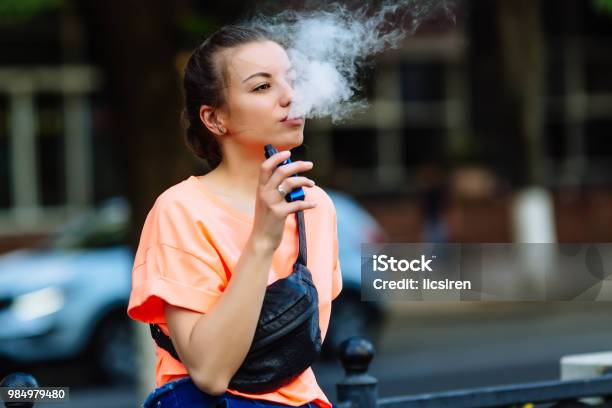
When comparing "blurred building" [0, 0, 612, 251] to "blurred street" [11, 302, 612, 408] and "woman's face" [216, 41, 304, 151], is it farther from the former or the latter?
"woman's face" [216, 41, 304, 151]

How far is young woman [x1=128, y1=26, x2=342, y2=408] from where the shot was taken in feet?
7.06

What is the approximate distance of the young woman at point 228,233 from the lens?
215 centimetres

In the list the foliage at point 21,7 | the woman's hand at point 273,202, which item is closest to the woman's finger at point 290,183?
the woman's hand at point 273,202

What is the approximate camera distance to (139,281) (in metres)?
2.27

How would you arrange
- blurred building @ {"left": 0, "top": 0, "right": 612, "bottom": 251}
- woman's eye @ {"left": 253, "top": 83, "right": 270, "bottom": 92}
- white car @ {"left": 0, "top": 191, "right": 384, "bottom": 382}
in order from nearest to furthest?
woman's eye @ {"left": 253, "top": 83, "right": 270, "bottom": 92}
white car @ {"left": 0, "top": 191, "right": 384, "bottom": 382}
blurred building @ {"left": 0, "top": 0, "right": 612, "bottom": 251}

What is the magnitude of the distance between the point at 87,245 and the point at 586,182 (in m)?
12.4

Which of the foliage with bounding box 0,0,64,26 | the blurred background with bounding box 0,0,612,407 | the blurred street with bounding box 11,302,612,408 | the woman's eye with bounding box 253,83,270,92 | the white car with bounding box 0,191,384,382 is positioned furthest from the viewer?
the foliage with bounding box 0,0,64,26

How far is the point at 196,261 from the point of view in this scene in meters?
2.22

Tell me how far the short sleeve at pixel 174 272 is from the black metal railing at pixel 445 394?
0.89 m

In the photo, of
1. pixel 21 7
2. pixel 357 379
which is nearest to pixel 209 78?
pixel 357 379

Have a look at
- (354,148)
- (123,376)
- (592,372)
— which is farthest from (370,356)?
(354,148)

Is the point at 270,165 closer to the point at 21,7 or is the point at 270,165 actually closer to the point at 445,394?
the point at 445,394

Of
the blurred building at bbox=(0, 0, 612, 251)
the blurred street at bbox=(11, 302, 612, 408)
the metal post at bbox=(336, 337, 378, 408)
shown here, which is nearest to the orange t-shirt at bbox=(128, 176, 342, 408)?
the metal post at bbox=(336, 337, 378, 408)

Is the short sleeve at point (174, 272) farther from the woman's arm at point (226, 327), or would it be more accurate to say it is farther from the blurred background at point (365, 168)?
the blurred background at point (365, 168)
